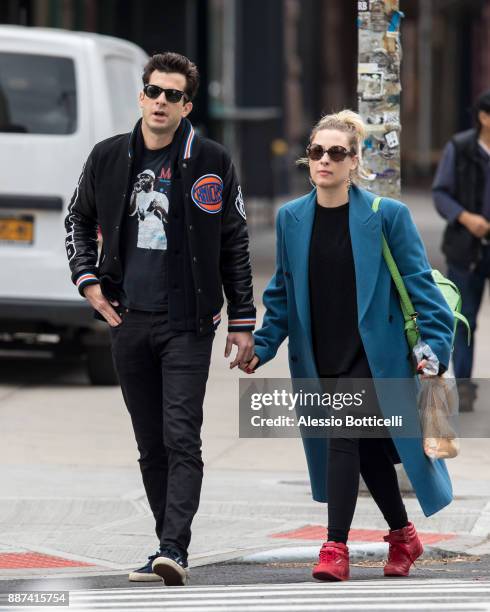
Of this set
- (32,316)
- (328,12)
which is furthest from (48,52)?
(328,12)

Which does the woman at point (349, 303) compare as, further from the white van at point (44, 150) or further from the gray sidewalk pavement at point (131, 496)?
the white van at point (44, 150)

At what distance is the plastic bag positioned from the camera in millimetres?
5934

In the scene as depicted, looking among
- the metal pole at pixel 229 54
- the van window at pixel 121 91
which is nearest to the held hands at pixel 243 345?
the van window at pixel 121 91

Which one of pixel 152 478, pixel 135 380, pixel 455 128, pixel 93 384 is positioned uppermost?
pixel 135 380

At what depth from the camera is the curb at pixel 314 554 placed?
21.6ft

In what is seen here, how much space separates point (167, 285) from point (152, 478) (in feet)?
2.45

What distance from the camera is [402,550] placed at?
6.12m

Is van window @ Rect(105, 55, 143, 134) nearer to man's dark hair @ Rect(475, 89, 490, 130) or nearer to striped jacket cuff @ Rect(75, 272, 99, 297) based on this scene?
man's dark hair @ Rect(475, 89, 490, 130)

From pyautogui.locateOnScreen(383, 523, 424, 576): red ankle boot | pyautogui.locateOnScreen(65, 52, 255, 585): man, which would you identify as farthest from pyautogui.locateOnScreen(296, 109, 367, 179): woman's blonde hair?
pyautogui.locateOnScreen(383, 523, 424, 576): red ankle boot

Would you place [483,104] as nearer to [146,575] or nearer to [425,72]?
[146,575]

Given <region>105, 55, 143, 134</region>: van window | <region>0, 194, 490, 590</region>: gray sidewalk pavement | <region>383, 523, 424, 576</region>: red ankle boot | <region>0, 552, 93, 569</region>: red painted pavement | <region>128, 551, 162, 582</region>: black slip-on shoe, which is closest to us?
<region>128, 551, 162, 582</region>: black slip-on shoe

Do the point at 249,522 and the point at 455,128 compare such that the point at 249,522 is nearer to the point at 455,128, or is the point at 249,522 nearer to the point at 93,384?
the point at 93,384

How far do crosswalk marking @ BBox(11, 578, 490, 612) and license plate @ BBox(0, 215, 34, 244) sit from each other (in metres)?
5.10

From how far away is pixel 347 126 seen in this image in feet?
19.7
